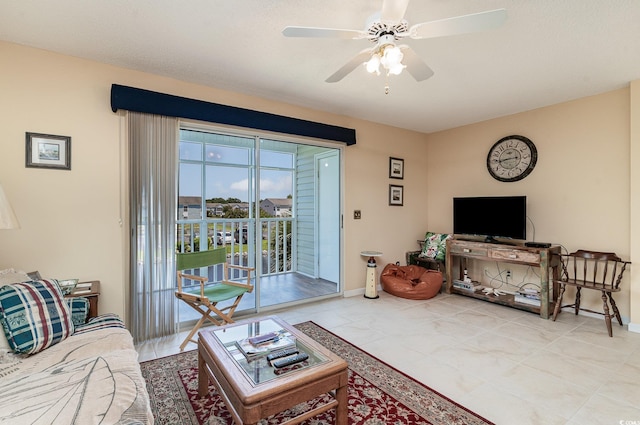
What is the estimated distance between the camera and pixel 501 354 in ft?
8.27

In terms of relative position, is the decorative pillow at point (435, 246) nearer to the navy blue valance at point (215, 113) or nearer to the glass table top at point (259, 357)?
the navy blue valance at point (215, 113)

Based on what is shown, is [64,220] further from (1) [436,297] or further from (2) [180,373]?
(1) [436,297]

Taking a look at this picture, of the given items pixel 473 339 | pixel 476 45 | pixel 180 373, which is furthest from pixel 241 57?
pixel 473 339

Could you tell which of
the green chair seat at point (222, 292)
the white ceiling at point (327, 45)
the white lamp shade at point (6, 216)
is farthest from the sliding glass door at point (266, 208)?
the white lamp shade at point (6, 216)

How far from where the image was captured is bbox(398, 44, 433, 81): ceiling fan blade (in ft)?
6.20

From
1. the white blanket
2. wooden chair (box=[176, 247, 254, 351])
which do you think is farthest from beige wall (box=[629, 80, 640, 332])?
the white blanket

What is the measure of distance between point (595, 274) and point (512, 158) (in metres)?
1.72

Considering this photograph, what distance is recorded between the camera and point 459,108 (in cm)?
387

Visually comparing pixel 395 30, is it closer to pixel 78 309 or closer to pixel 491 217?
pixel 78 309

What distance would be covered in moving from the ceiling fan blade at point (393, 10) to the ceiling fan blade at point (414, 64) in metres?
0.27

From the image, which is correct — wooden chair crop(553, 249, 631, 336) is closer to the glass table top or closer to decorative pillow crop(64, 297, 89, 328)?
the glass table top

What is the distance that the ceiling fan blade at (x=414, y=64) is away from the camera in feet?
6.20

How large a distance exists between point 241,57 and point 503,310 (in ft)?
13.2

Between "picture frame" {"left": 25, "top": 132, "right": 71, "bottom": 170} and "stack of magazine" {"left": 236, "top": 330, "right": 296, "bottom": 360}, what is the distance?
2160mm
